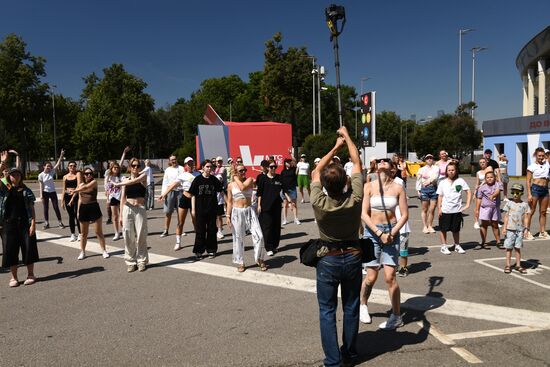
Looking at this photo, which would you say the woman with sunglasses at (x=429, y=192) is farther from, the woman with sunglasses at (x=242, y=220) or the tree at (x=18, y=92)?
the tree at (x=18, y=92)

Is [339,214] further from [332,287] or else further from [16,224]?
[16,224]

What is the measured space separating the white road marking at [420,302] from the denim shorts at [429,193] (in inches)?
202

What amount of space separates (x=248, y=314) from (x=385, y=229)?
1.85 metres

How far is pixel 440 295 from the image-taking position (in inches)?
222

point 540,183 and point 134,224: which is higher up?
point 540,183

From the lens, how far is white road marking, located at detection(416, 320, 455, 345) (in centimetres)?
425

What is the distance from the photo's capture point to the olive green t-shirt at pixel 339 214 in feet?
11.6

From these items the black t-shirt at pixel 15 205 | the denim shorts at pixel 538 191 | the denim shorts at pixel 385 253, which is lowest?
the denim shorts at pixel 385 253

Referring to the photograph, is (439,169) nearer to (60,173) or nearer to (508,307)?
(508,307)

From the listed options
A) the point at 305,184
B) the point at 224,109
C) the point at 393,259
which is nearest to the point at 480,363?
the point at 393,259

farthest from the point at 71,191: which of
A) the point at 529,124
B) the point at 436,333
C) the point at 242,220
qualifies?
the point at 529,124

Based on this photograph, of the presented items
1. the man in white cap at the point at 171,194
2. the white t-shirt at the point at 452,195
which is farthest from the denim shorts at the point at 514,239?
the man in white cap at the point at 171,194

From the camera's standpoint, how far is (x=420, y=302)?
17.7 ft

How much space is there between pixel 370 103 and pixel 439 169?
2.36 m
